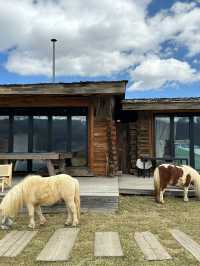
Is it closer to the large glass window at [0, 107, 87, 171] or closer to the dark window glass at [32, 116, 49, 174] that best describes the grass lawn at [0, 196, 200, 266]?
the large glass window at [0, 107, 87, 171]

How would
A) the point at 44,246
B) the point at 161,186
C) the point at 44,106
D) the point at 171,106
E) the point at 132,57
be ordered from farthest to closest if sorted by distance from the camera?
the point at 132,57
the point at 171,106
the point at 44,106
the point at 161,186
the point at 44,246

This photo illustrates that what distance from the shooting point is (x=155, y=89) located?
52.7 metres

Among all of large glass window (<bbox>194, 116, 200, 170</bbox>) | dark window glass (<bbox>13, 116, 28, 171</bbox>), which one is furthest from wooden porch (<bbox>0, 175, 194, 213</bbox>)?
large glass window (<bbox>194, 116, 200, 170</bbox>)

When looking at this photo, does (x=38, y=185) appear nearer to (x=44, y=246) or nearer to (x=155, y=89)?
(x=44, y=246)

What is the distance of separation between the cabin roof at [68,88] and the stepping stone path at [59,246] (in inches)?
175

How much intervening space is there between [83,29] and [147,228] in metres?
24.2

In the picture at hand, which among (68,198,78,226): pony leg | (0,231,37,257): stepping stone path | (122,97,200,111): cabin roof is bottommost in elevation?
(0,231,37,257): stepping stone path

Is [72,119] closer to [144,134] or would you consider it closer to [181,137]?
[144,134]

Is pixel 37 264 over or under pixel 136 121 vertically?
under

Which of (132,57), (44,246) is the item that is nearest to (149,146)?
(44,246)

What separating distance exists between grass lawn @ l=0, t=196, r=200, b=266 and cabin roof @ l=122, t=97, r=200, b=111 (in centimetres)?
385

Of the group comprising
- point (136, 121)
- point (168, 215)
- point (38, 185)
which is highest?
point (136, 121)

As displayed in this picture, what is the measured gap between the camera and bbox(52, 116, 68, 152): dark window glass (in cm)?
1030

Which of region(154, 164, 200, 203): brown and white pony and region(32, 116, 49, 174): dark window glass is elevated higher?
region(32, 116, 49, 174): dark window glass
